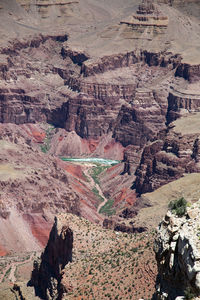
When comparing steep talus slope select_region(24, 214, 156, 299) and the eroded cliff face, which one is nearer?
the eroded cliff face

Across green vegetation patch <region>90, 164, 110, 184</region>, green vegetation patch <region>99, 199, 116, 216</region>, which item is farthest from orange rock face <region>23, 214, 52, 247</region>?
green vegetation patch <region>90, 164, 110, 184</region>

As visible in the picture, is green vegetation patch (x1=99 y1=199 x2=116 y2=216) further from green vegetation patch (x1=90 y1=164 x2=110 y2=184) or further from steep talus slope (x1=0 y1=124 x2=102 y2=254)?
green vegetation patch (x1=90 y1=164 x2=110 y2=184)

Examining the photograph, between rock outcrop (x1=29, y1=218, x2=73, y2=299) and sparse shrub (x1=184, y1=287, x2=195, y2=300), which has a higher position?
sparse shrub (x1=184, y1=287, x2=195, y2=300)

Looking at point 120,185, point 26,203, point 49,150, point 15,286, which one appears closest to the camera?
point 15,286

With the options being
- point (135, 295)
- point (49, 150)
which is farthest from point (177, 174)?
point (135, 295)

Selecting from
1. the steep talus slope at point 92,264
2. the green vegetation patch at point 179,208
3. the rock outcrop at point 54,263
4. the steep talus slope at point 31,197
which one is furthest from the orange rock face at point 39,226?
the green vegetation patch at point 179,208

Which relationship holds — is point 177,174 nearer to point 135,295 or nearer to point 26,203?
point 26,203

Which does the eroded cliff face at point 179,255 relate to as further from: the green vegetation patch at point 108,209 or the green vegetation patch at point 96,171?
the green vegetation patch at point 96,171
